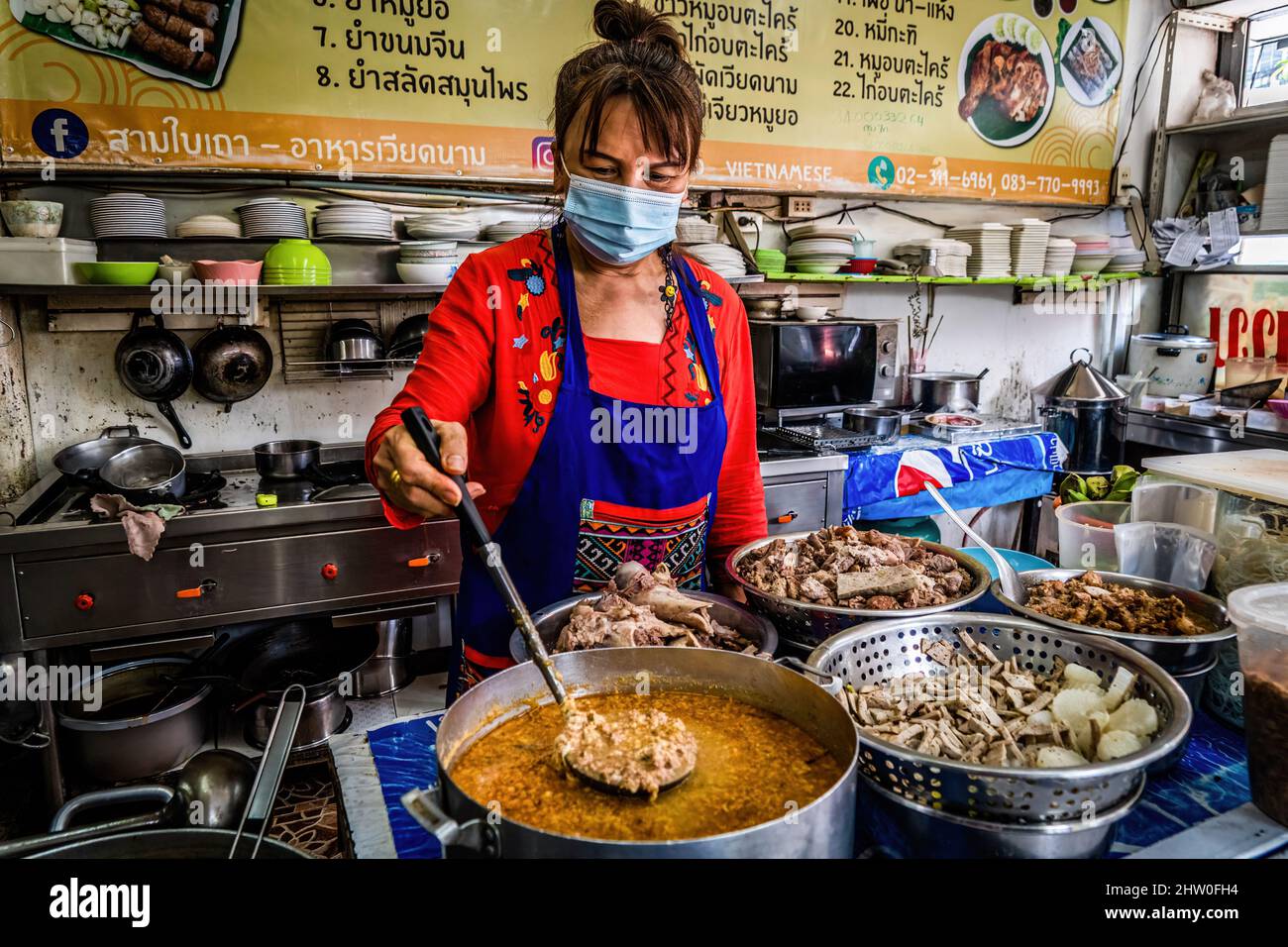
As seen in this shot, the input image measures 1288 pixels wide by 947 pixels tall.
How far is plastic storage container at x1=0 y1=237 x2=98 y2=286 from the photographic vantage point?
9.96ft

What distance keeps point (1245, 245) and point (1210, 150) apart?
735 millimetres

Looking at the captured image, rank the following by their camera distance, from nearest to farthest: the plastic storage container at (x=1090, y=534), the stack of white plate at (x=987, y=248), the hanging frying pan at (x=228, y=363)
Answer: the plastic storage container at (x=1090, y=534), the hanging frying pan at (x=228, y=363), the stack of white plate at (x=987, y=248)

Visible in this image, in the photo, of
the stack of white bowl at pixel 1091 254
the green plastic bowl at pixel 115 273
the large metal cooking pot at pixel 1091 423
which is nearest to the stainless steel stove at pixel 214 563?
the green plastic bowl at pixel 115 273

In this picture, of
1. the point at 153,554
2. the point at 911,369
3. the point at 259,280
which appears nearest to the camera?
the point at 153,554

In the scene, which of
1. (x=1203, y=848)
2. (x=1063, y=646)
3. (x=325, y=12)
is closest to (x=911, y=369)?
(x=325, y=12)

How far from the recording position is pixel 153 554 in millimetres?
2939

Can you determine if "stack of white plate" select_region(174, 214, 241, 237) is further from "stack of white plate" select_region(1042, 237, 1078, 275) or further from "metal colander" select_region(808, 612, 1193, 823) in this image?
"stack of white plate" select_region(1042, 237, 1078, 275)

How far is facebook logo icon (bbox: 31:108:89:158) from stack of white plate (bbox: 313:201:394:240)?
90 cm

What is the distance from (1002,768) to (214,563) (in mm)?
2878

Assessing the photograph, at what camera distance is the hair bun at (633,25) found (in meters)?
1.78

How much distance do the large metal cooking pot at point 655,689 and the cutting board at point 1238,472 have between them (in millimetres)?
1131

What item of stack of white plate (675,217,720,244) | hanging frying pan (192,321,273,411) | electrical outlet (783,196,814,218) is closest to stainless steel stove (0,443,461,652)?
hanging frying pan (192,321,273,411)

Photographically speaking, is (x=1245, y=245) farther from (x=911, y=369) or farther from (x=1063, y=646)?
(x=1063, y=646)

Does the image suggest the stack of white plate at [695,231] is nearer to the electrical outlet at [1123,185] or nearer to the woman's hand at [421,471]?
the woman's hand at [421,471]
